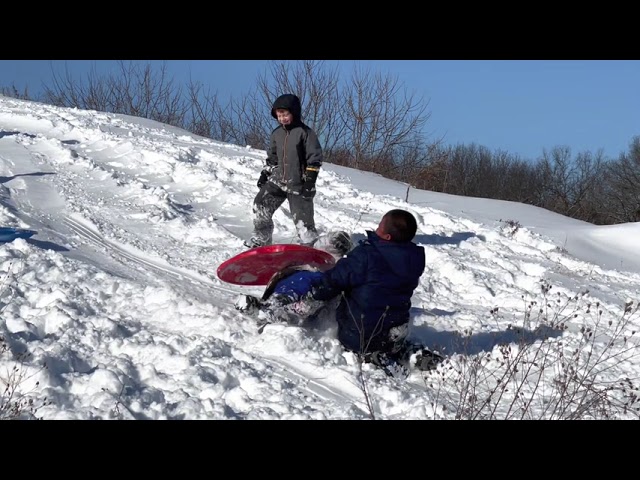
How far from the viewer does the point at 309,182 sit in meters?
7.06

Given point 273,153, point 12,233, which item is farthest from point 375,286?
point 12,233

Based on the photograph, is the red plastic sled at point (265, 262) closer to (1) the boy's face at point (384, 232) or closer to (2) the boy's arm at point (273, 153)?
(1) the boy's face at point (384, 232)

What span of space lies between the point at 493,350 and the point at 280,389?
1.97 metres

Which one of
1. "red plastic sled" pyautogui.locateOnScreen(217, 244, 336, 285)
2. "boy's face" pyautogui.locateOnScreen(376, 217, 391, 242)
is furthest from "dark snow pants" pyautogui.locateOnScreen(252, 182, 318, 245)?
"boy's face" pyautogui.locateOnScreen(376, 217, 391, 242)

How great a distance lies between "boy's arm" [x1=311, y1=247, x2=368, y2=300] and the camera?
4.72 meters

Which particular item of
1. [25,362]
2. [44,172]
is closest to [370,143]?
[44,172]

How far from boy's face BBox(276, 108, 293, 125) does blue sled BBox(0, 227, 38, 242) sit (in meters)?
2.64

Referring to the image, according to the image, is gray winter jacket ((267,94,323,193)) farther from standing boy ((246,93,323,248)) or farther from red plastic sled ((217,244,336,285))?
red plastic sled ((217,244,336,285))

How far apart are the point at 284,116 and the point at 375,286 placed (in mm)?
2884

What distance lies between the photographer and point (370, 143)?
1035 inches

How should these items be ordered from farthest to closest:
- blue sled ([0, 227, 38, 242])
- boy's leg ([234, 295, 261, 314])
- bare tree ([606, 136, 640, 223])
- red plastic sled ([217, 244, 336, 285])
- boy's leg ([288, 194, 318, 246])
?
bare tree ([606, 136, 640, 223])
boy's leg ([288, 194, 318, 246])
blue sled ([0, 227, 38, 242])
red plastic sled ([217, 244, 336, 285])
boy's leg ([234, 295, 261, 314])

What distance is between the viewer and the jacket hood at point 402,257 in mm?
4691

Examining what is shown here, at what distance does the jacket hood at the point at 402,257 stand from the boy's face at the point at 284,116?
102 inches
